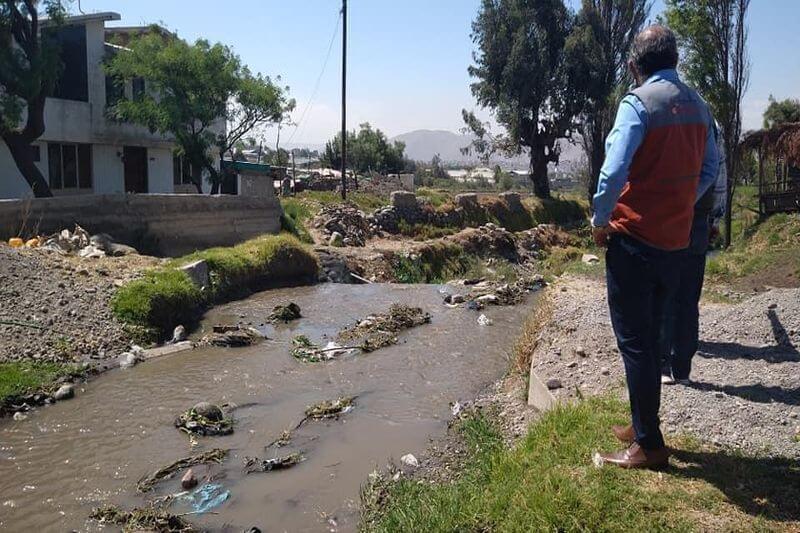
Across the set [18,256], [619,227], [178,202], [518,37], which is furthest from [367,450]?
[518,37]

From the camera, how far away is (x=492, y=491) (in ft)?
13.4

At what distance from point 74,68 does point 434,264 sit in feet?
42.4

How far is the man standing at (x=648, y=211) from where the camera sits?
355cm

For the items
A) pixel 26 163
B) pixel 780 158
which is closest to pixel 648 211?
pixel 780 158

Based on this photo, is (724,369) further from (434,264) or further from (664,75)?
(434,264)

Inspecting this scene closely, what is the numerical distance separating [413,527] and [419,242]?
769 inches

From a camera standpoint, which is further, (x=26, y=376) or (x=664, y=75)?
(x=26, y=376)

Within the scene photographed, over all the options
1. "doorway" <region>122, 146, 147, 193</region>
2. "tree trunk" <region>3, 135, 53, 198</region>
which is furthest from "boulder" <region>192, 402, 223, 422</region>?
"doorway" <region>122, 146, 147, 193</region>

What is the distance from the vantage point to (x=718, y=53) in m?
18.4

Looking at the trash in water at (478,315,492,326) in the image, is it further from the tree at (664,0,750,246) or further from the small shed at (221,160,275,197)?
the small shed at (221,160,275,197)

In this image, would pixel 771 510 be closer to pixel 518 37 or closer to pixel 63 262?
pixel 63 262

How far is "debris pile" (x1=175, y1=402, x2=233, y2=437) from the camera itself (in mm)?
7070

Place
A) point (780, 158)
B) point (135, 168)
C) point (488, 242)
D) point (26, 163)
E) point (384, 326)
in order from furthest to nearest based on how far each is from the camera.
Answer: point (135, 168), point (488, 242), point (780, 158), point (26, 163), point (384, 326)

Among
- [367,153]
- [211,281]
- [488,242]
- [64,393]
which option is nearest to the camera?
[64,393]
